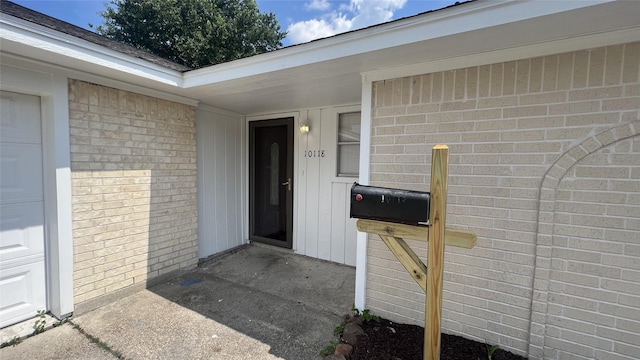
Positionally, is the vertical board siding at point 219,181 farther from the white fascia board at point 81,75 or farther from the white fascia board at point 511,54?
the white fascia board at point 511,54

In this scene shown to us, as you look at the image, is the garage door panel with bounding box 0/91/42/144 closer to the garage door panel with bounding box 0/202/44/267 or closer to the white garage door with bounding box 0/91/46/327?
the white garage door with bounding box 0/91/46/327

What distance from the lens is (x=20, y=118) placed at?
2.32 meters

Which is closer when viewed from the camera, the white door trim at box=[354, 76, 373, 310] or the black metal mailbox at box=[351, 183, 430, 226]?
the black metal mailbox at box=[351, 183, 430, 226]

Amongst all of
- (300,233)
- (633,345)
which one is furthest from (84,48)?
(633,345)

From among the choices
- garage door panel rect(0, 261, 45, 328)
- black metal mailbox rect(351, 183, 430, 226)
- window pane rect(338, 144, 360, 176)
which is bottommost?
garage door panel rect(0, 261, 45, 328)

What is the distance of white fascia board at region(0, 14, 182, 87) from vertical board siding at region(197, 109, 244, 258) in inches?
45.9

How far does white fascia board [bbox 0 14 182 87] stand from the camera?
6.09ft

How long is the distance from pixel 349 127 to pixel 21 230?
12.1 feet

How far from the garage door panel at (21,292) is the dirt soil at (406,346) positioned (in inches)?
116

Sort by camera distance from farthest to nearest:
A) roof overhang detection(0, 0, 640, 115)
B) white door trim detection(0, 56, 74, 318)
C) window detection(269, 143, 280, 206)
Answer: window detection(269, 143, 280, 206) < white door trim detection(0, 56, 74, 318) < roof overhang detection(0, 0, 640, 115)

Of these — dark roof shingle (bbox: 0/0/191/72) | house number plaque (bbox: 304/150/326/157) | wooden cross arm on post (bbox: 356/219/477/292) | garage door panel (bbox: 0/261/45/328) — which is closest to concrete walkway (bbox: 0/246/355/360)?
garage door panel (bbox: 0/261/45/328)

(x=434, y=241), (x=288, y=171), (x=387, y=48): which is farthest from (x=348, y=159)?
(x=434, y=241)

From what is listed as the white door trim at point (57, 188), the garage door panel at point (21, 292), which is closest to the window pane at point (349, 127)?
the white door trim at point (57, 188)

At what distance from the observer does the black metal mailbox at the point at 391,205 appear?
1426 millimetres
